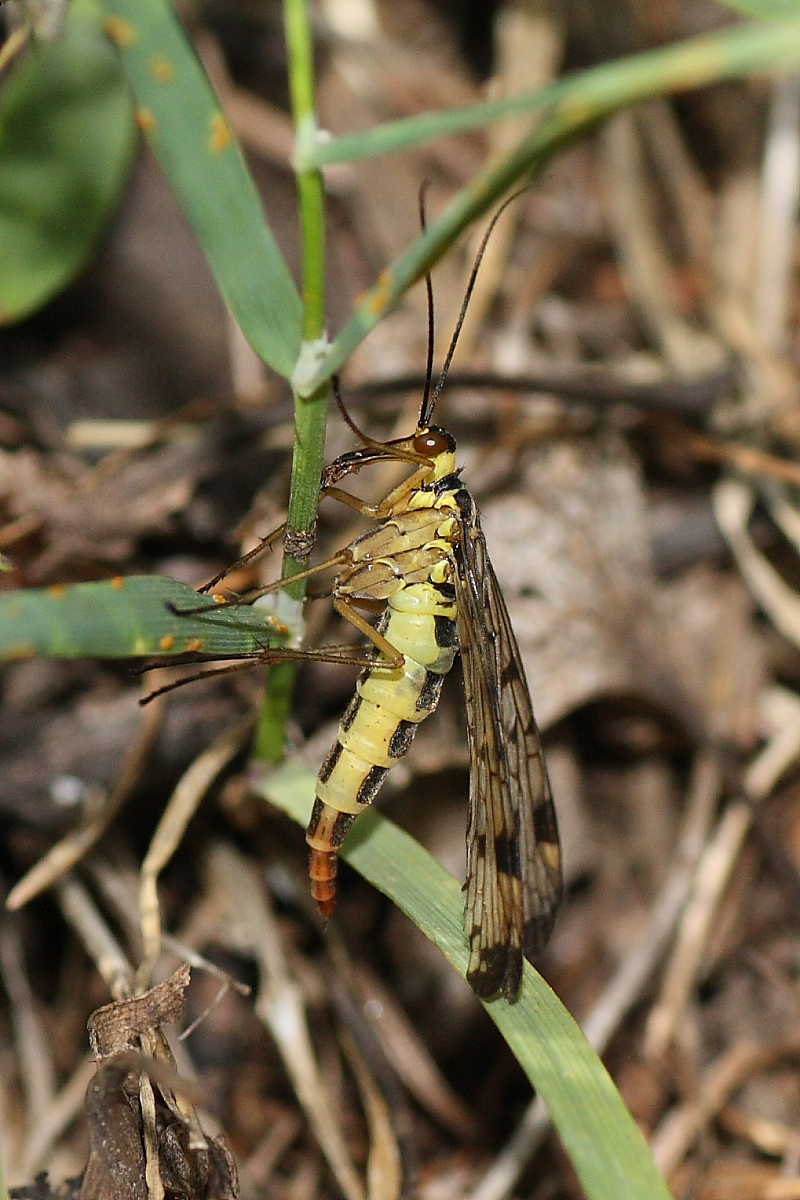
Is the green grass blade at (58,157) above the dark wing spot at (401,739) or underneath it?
above

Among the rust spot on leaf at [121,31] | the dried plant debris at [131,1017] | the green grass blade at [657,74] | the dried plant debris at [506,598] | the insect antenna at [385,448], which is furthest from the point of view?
the dried plant debris at [506,598]

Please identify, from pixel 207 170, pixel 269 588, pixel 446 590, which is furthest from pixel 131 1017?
pixel 207 170

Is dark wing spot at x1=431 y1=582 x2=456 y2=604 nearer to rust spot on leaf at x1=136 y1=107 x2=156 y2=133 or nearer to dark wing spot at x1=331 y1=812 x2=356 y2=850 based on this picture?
dark wing spot at x1=331 y1=812 x2=356 y2=850

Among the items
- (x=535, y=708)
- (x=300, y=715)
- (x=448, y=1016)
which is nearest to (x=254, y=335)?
(x=300, y=715)

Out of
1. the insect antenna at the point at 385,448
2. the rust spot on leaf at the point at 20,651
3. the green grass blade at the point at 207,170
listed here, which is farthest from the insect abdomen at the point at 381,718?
the rust spot on leaf at the point at 20,651

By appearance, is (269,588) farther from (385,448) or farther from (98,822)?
(98,822)

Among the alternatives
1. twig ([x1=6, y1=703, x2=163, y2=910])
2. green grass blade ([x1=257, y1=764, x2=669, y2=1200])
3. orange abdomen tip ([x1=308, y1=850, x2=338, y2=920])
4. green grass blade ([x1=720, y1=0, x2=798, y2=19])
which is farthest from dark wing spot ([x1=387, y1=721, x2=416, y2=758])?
green grass blade ([x1=720, y1=0, x2=798, y2=19])

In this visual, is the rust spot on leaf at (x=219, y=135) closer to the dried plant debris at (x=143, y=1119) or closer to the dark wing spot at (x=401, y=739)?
the dark wing spot at (x=401, y=739)
